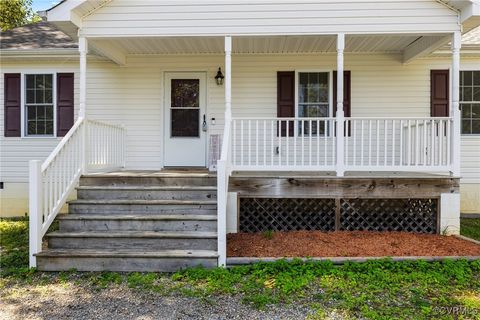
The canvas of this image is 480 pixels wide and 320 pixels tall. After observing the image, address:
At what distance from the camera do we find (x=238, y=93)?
742 cm

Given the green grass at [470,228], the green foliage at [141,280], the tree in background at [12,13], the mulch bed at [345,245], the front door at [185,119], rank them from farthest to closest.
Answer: the tree in background at [12,13] < the front door at [185,119] < the green grass at [470,228] < the mulch bed at [345,245] < the green foliage at [141,280]

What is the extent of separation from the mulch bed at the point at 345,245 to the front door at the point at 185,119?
2498mm

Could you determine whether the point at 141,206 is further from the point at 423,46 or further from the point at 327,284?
the point at 423,46

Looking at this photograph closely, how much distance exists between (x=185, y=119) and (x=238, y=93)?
122 centimetres

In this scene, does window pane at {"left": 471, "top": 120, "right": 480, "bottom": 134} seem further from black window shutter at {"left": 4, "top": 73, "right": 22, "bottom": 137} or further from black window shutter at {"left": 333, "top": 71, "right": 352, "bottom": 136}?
black window shutter at {"left": 4, "top": 73, "right": 22, "bottom": 137}

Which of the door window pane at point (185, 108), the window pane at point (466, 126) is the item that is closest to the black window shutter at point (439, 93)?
the window pane at point (466, 126)

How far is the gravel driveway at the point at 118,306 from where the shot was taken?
10.6 feet

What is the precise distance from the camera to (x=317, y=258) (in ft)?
14.5

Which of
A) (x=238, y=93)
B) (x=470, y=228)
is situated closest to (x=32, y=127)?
(x=238, y=93)

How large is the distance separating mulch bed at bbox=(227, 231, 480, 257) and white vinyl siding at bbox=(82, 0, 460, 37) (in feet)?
10.3

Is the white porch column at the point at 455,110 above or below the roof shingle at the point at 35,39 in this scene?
below

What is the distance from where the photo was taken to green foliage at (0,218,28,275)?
441cm

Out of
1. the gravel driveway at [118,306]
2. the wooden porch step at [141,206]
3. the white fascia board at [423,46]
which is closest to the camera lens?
the gravel driveway at [118,306]

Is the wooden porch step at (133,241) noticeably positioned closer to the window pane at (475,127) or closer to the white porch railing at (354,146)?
the white porch railing at (354,146)
